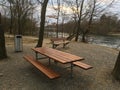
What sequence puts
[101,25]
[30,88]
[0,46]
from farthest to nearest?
[101,25], [0,46], [30,88]

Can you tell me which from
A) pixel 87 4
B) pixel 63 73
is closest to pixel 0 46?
pixel 63 73

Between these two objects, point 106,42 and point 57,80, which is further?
point 106,42

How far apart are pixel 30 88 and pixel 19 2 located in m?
16.2

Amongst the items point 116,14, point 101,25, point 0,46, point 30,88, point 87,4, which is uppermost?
point 87,4

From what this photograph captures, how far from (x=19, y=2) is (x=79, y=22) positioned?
298 inches

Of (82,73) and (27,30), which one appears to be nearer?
(82,73)

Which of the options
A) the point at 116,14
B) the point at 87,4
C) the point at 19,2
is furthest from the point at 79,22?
the point at 19,2

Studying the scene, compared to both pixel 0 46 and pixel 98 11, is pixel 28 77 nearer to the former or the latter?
pixel 0 46

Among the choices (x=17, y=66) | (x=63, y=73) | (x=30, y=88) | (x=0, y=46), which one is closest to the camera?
(x=30, y=88)

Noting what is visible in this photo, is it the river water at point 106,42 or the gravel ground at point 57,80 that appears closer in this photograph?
the gravel ground at point 57,80

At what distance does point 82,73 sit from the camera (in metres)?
4.73

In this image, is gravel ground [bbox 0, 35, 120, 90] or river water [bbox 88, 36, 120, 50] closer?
gravel ground [bbox 0, 35, 120, 90]

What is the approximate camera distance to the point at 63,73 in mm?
4730

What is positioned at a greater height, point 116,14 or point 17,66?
point 116,14
